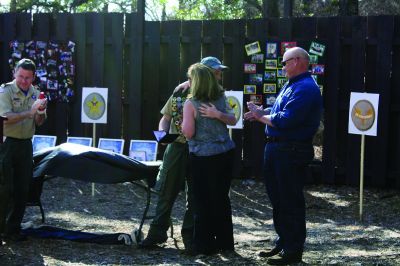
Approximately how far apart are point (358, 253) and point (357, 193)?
343 cm

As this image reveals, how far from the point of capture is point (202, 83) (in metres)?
5.73

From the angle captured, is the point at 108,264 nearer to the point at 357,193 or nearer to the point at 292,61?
the point at 292,61

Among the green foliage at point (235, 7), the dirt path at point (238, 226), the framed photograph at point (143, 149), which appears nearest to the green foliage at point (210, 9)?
the green foliage at point (235, 7)

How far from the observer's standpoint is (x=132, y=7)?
29.8 meters

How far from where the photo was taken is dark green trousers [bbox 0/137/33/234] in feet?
20.5

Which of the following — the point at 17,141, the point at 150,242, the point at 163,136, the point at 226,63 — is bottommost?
the point at 150,242

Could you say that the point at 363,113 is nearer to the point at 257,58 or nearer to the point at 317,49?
the point at 317,49

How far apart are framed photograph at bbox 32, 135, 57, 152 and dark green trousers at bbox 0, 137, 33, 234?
3.55m

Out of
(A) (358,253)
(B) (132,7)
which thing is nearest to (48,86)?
(A) (358,253)

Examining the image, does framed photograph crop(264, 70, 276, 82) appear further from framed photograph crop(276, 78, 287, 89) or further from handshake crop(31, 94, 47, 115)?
handshake crop(31, 94, 47, 115)

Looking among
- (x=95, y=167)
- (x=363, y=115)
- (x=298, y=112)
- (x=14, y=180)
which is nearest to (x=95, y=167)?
(x=95, y=167)

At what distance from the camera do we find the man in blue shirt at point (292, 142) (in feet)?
17.9

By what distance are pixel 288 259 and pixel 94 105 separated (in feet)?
15.6

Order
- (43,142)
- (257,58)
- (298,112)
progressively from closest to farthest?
1. (298,112)
2. (257,58)
3. (43,142)
